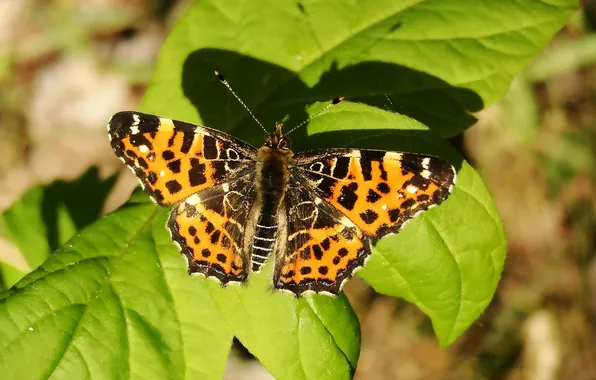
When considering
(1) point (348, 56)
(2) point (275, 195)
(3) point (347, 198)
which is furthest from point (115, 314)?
(1) point (348, 56)

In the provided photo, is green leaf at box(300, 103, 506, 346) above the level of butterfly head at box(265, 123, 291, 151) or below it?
below

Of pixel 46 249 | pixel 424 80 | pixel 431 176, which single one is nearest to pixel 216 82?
pixel 424 80

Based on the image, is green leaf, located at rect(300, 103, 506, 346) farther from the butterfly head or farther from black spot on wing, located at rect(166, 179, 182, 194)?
black spot on wing, located at rect(166, 179, 182, 194)

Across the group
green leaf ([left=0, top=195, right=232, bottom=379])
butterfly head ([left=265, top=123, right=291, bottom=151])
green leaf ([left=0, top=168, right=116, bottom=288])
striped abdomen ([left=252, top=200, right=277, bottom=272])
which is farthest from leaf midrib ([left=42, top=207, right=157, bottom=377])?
green leaf ([left=0, top=168, right=116, bottom=288])

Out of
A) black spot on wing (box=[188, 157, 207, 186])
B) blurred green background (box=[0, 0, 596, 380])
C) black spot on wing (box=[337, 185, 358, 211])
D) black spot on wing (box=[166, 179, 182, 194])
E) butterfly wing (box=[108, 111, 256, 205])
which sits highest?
butterfly wing (box=[108, 111, 256, 205])

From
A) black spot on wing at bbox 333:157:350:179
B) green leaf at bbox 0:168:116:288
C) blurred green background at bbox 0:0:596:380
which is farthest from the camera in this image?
blurred green background at bbox 0:0:596:380

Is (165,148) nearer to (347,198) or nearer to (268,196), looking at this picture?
(268,196)
